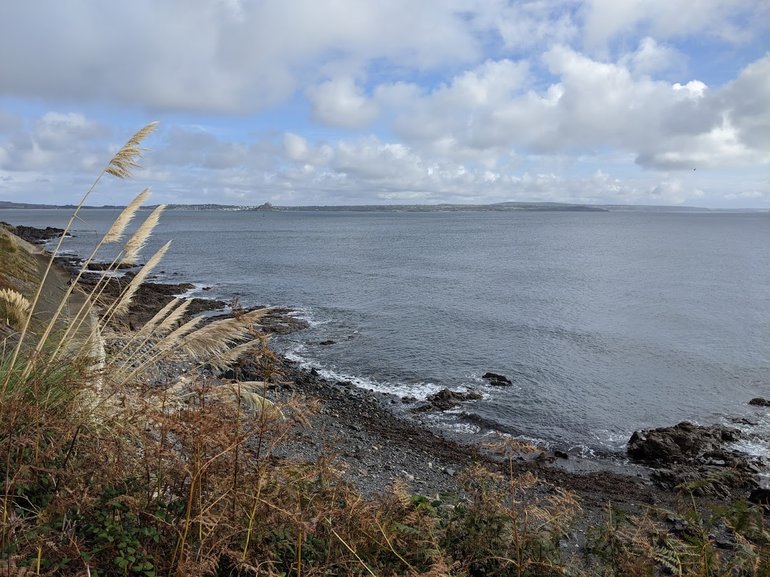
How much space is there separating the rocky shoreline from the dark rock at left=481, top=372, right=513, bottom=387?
6.61 ft

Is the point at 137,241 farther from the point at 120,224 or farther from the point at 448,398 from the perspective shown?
the point at 448,398

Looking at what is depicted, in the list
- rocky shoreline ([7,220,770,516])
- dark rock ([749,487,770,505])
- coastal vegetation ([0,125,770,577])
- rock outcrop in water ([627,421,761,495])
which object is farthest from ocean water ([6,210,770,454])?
dark rock ([749,487,770,505])

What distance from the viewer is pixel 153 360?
15.9 feet

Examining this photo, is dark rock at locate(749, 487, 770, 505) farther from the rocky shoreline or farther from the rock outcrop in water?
the rock outcrop in water

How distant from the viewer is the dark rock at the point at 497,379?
2083 centimetres

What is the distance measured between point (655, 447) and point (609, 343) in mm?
12075

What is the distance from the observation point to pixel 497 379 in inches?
834

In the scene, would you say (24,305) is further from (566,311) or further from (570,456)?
(566,311)

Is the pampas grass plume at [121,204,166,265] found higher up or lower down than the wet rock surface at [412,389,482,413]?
higher up

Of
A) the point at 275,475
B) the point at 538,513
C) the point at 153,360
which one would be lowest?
the point at 538,513

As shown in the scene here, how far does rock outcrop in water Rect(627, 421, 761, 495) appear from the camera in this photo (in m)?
14.0

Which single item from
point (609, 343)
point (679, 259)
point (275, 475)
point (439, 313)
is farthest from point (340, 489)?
point (679, 259)

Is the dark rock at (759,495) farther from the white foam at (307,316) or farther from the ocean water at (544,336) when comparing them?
the white foam at (307,316)

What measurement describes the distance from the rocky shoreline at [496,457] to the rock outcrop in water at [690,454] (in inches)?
1.0
